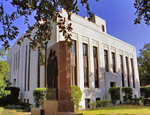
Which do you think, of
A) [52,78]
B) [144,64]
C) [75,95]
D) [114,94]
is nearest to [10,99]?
[75,95]

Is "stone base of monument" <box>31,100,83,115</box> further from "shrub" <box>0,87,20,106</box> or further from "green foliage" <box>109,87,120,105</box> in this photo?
"shrub" <box>0,87,20,106</box>

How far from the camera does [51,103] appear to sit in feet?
30.5

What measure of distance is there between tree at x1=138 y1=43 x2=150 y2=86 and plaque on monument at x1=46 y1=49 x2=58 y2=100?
128ft

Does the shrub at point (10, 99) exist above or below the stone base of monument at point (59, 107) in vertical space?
below

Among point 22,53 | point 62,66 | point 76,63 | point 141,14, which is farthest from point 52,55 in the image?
point 22,53

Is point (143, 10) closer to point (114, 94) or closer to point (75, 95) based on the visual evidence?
point (75, 95)

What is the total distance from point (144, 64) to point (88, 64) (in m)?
31.1

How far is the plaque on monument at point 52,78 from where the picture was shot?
9.52 meters

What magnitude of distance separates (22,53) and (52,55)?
1801cm

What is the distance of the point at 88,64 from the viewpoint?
68.2 feet

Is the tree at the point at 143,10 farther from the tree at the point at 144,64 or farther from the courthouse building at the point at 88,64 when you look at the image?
the tree at the point at 144,64

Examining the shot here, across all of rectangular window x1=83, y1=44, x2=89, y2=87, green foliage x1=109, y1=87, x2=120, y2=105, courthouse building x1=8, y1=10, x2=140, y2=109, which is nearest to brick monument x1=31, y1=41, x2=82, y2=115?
courthouse building x1=8, y1=10, x2=140, y2=109

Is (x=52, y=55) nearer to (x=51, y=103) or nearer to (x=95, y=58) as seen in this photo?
(x=51, y=103)

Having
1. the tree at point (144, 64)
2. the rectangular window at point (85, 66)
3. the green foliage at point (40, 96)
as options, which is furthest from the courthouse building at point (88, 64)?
the tree at point (144, 64)
